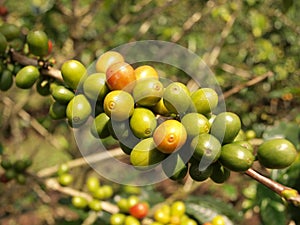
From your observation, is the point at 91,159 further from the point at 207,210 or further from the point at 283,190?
the point at 283,190

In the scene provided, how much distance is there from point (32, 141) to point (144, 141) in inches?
243

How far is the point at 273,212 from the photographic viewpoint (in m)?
2.53

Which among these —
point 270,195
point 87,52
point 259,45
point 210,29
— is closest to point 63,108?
point 270,195

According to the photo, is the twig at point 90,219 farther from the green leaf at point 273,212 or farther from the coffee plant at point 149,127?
the green leaf at point 273,212

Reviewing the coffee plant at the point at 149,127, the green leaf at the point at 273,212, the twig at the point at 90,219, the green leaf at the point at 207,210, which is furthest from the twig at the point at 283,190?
the twig at the point at 90,219

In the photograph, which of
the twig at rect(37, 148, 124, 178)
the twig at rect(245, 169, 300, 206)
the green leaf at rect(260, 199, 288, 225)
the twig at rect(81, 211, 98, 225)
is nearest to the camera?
the twig at rect(245, 169, 300, 206)

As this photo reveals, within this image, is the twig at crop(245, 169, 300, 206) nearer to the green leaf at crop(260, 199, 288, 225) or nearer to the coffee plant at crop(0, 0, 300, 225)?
the coffee plant at crop(0, 0, 300, 225)

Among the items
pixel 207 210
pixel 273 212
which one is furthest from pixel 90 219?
pixel 273 212

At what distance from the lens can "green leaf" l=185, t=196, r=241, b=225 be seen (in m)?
2.94

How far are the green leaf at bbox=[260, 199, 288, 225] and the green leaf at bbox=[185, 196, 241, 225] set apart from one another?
49cm

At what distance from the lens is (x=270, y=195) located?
2.50 m

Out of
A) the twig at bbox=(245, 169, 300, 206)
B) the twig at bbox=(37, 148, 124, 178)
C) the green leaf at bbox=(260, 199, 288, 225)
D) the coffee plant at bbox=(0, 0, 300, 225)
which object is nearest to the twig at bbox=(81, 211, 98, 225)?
the coffee plant at bbox=(0, 0, 300, 225)

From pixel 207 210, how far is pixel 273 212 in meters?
0.63

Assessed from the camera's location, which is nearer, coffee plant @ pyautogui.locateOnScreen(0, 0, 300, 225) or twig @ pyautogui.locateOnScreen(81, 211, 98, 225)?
coffee plant @ pyautogui.locateOnScreen(0, 0, 300, 225)
